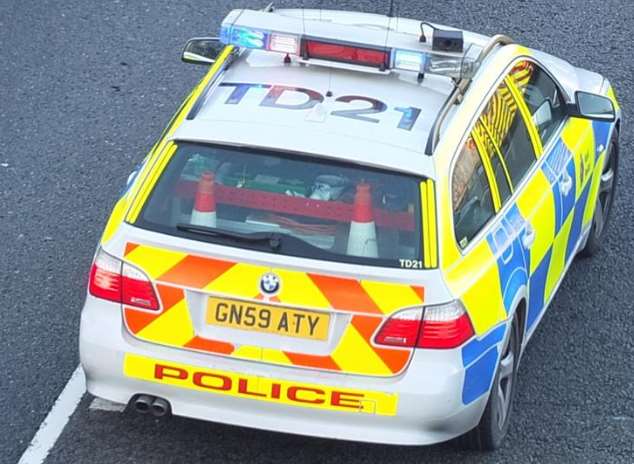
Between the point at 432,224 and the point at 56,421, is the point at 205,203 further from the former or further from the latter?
the point at 56,421

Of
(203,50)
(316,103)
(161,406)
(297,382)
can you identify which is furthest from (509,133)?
(161,406)

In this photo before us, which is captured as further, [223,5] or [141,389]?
[223,5]

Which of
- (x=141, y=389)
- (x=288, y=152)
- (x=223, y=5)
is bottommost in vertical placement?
(x=223, y=5)

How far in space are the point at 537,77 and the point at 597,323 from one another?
1.40 m

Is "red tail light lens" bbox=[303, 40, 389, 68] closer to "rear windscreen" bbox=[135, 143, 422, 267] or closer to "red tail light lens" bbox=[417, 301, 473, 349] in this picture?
"rear windscreen" bbox=[135, 143, 422, 267]

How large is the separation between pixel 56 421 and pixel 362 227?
1.86 m

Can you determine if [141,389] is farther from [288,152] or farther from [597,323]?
[597,323]

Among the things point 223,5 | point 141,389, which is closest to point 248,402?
point 141,389

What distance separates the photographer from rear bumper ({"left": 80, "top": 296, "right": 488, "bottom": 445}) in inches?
248

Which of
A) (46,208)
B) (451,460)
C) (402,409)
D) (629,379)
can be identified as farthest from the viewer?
(46,208)

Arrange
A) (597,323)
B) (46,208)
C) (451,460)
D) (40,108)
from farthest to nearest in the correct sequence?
(40,108)
(46,208)
(597,323)
(451,460)

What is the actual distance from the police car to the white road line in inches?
24.4

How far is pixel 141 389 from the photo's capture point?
21.3ft

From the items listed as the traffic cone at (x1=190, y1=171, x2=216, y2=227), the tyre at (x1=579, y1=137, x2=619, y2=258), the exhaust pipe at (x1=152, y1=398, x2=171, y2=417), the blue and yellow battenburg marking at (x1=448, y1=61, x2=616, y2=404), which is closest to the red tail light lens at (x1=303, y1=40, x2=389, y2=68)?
the blue and yellow battenburg marking at (x1=448, y1=61, x2=616, y2=404)
